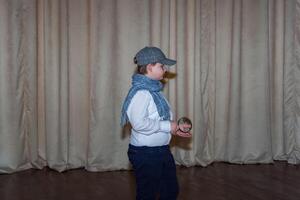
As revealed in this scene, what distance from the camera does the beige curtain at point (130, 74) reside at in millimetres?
4004

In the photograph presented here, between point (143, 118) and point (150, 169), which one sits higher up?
point (143, 118)

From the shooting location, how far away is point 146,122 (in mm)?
2342

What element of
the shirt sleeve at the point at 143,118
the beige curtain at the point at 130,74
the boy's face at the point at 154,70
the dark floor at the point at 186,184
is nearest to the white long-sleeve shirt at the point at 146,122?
the shirt sleeve at the point at 143,118

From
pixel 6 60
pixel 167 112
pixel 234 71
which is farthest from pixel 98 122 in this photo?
pixel 167 112

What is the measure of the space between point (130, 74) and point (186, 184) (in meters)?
1.13

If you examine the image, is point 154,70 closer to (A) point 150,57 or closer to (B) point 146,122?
(A) point 150,57

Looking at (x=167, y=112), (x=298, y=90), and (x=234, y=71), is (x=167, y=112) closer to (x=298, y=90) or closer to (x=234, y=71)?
(x=234, y=71)

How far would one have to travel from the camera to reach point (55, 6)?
3.97 meters

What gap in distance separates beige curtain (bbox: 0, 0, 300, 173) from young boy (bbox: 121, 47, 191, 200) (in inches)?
65.0

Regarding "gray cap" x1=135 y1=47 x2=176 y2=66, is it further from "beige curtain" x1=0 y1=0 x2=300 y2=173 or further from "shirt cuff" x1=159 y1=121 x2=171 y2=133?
"beige curtain" x1=0 y1=0 x2=300 y2=173

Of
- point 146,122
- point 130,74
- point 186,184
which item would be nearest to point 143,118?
point 146,122

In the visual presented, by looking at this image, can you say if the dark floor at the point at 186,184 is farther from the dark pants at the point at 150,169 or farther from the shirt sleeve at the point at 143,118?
the shirt sleeve at the point at 143,118

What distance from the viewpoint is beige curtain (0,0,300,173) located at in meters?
4.00

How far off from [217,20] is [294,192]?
1.76m
